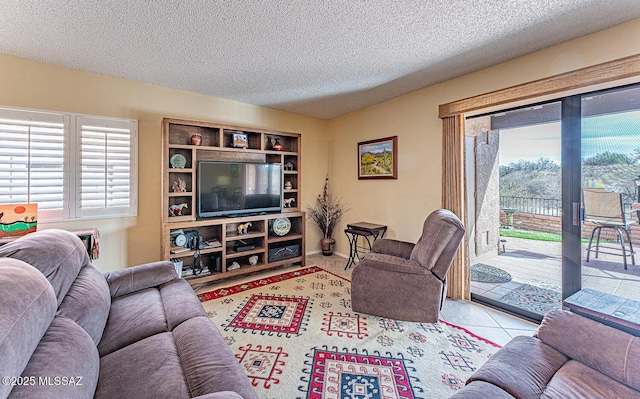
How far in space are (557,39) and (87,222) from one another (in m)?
4.76

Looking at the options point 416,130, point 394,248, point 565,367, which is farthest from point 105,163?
point 565,367

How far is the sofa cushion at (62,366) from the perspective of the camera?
80cm

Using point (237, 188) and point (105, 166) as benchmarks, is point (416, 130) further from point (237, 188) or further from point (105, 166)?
point (105, 166)

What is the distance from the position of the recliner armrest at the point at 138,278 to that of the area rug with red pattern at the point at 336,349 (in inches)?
26.7

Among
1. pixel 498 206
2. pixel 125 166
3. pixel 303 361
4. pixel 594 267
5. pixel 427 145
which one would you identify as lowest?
pixel 303 361

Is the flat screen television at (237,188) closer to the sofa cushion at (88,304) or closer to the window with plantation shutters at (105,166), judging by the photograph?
the window with plantation shutters at (105,166)

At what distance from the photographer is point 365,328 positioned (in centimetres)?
231

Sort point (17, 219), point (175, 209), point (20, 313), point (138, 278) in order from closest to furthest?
1. point (20, 313)
2. point (138, 278)
3. point (17, 219)
4. point (175, 209)

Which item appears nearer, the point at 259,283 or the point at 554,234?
the point at 554,234

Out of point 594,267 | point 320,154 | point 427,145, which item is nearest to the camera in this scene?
point 594,267

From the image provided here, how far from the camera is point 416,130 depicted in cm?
335

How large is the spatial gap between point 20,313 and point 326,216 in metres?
4.03

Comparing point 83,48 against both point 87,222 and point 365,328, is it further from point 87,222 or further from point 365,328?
point 365,328

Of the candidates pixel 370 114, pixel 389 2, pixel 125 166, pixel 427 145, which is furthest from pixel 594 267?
pixel 125 166
